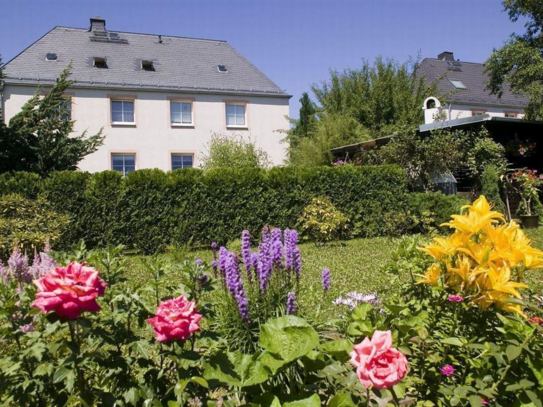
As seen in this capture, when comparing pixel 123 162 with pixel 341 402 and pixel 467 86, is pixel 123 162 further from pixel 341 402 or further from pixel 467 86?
pixel 467 86

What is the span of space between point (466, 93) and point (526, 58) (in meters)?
10.9

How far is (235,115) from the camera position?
22.5 meters

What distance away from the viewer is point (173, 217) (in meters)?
10.4

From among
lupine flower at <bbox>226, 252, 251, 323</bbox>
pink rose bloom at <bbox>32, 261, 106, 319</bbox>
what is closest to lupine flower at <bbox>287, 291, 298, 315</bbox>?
lupine flower at <bbox>226, 252, 251, 323</bbox>

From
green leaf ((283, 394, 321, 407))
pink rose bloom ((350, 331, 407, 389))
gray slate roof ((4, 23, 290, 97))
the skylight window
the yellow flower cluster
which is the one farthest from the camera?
the skylight window

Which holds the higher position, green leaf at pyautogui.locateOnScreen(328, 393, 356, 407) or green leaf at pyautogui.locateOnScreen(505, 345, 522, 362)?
green leaf at pyautogui.locateOnScreen(505, 345, 522, 362)

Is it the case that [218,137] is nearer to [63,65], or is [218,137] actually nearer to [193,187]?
[63,65]

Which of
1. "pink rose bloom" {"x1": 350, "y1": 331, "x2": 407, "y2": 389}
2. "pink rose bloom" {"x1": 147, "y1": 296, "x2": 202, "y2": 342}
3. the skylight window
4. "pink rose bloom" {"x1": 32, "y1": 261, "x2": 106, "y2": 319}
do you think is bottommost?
"pink rose bloom" {"x1": 350, "y1": 331, "x2": 407, "y2": 389}

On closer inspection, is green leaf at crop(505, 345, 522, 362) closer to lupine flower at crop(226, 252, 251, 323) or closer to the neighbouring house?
lupine flower at crop(226, 252, 251, 323)

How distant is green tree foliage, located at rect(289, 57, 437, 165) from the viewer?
2014 centimetres

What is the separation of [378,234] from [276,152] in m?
12.1

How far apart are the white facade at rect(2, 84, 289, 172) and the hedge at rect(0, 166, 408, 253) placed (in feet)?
34.5

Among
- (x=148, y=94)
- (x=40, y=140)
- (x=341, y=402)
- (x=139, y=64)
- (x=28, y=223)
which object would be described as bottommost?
(x=341, y=402)

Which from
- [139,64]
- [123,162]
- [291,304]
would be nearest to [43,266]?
[291,304]
